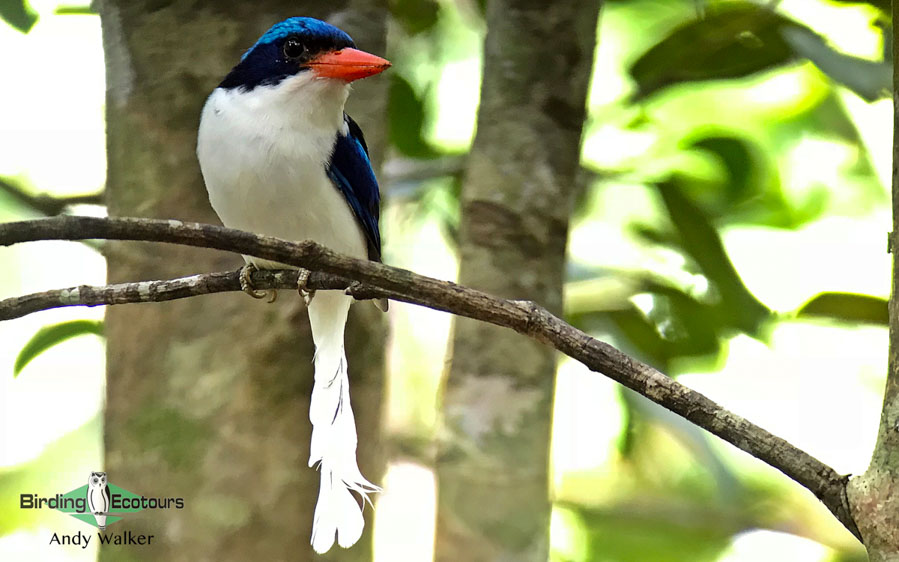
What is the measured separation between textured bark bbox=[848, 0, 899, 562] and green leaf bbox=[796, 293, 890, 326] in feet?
4.21

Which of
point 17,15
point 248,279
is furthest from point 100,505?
point 17,15

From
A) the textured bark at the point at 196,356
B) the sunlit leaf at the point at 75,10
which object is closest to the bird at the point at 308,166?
the textured bark at the point at 196,356

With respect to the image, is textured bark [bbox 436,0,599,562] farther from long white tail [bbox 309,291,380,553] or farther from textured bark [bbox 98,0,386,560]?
long white tail [bbox 309,291,380,553]

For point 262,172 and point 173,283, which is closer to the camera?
point 173,283

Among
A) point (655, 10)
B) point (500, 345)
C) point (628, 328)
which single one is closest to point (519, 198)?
point (500, 345)

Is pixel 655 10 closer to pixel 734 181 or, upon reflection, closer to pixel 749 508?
pixel 734 181

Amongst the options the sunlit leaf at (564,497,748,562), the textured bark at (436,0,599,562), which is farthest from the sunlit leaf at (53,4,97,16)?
the sunlit leaf at (564,497,748,562)

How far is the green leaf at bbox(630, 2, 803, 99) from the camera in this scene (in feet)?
8.37

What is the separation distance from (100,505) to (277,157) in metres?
0.74

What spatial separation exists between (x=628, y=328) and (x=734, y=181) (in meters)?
0.55

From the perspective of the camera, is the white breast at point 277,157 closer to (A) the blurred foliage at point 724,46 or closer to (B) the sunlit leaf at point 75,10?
(B) the sunlit leaf at point 75,10

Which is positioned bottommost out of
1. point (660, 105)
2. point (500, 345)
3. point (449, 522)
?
point (449, 522)

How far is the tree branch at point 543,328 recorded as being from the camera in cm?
115

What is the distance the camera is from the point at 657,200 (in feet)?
9.30
